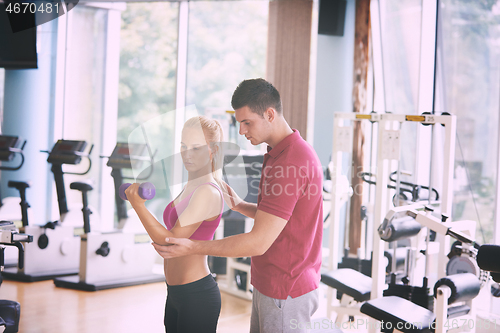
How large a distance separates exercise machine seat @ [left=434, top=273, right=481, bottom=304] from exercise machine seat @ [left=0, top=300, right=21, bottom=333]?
8.64 feet

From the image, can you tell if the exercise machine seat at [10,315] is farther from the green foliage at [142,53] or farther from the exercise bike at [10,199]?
the green foliage at [142,53]

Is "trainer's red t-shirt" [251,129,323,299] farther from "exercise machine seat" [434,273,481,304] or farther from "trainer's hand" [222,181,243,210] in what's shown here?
"exercise machine seat" [434,273,481,304]

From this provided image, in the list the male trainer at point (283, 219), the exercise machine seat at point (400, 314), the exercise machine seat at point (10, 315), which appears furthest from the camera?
the exercise machine seat at point (10, 315)

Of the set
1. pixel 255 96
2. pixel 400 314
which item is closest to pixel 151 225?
pixel 255 96

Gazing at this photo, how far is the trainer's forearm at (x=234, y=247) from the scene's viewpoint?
4.18ft

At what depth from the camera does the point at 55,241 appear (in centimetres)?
439

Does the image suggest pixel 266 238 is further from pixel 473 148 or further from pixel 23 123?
pixel 23 123

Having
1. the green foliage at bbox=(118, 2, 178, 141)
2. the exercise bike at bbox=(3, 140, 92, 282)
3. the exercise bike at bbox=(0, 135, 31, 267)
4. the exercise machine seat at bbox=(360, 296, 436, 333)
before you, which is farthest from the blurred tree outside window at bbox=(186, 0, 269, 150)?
the exercise machine seat at bbox=(360, 296, 436, 333)

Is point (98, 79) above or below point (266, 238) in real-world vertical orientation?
above

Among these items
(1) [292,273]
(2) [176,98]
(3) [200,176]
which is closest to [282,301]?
(1) [292,273]

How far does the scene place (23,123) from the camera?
16.9ft

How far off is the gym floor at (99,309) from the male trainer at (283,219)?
1.91 metres

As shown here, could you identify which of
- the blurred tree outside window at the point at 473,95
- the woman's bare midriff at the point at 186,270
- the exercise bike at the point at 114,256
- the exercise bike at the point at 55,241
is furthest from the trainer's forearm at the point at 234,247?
the exercise bike at the point at 55,241

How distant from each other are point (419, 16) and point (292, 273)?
12.0ft
